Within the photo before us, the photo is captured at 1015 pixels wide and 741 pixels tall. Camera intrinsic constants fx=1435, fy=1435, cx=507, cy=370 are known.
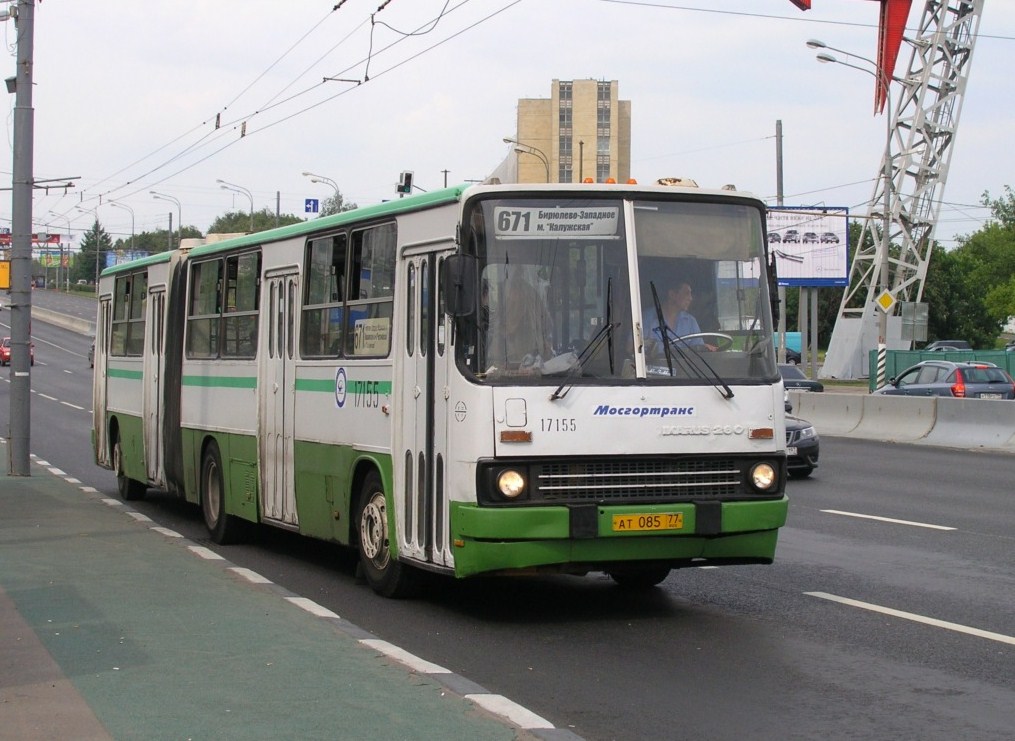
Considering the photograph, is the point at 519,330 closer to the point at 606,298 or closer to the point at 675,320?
the point at 606,298

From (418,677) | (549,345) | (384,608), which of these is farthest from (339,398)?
(418,677)

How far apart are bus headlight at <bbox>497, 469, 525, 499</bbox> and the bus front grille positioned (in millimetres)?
101

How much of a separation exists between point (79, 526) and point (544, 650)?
744cm

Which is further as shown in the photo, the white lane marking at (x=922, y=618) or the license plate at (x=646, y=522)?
the license plate at (x=646, y=522)

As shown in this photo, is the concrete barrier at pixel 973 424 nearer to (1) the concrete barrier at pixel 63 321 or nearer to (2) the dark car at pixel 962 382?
(2) the dark car at pixel 962 382

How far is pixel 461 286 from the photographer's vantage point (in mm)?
8797

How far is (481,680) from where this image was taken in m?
7.52

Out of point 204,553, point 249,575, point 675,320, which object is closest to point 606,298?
point 675,320

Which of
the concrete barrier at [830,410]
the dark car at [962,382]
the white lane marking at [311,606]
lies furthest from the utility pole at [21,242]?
the dark car at [962,382]

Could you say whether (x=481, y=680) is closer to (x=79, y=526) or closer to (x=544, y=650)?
(x=544, y=650)

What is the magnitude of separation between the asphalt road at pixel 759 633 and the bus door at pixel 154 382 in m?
1.14

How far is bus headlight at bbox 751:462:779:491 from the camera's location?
9.23 meters

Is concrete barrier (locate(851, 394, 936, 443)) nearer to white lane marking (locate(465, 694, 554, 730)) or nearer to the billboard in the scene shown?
white lane marking (locate(465, 694, 554, 730))

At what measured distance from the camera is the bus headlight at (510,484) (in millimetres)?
8773
